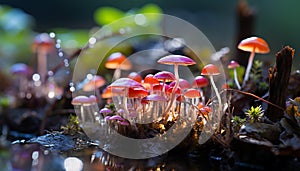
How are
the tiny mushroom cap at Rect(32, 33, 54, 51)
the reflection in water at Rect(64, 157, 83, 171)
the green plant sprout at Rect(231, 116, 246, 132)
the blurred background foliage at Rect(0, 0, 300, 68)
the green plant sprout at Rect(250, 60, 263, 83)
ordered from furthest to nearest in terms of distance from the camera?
1. the blurred background foliage at Rect(0, 0, 300, 68)
2. the tiny mushroom cap at Rect(32, 33, 54, 51)
3. the green plant sprout at Rect(250, 60, 263, 83)
4. the green plant sprout at Rect(231, 116, 246, 132)
5. the reflection in water at Rect(64, 157, 83, 171)

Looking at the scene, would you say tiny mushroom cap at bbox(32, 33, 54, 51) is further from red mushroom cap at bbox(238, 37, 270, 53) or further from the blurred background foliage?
the blurred background foliage

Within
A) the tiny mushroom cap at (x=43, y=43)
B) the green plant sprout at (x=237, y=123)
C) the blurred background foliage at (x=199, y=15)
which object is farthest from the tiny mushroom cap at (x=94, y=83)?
the blurred background foliage at (x=199, y=15)

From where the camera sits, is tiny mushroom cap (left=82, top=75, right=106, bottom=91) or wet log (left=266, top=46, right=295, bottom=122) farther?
tiny mushroom cap (left=82, top=75, right=106, bottom=91)

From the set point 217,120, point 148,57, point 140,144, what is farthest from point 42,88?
point 217,120

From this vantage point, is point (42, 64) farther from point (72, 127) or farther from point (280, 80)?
point (280, 80)

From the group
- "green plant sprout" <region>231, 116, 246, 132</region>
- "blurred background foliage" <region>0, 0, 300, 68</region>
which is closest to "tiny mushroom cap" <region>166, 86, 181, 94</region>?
"green plant sprout" <region>231, 116, 246, 132</region>

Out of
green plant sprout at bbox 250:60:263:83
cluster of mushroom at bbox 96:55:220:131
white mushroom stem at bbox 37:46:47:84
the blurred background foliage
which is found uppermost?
the blurred background foliage

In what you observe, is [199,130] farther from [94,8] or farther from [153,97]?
[94,8]
